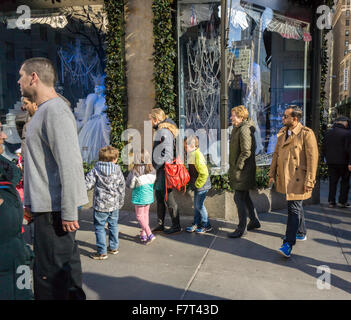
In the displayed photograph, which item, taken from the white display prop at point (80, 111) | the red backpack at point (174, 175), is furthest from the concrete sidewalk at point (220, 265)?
the white display prop at point (80, 111)

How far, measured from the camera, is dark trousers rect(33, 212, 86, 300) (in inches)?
98.6

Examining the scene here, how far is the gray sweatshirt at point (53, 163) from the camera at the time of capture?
7.97ft

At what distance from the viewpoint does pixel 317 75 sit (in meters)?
7.43

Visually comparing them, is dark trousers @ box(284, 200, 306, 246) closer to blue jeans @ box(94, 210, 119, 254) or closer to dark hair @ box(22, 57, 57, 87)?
blue jeans @ box(94, 210, 119, 254)

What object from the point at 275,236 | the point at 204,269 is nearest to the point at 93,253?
the point at 204,269

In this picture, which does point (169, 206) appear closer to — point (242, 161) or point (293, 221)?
point (242, 161)

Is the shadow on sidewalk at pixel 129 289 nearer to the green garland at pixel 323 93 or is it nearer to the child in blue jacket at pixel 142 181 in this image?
the child in blue jacket at pixel 142 181

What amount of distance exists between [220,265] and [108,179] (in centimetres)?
171

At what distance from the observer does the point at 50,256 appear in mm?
2506

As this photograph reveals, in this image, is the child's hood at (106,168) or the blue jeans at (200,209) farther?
the blue jeans at (200,209)

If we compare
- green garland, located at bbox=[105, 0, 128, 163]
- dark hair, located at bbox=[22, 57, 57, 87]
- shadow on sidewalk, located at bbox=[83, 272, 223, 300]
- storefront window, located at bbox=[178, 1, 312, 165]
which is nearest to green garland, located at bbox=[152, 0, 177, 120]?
storefront window, located at bbox=[178, 1, 312, 165]

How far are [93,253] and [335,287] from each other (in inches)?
113

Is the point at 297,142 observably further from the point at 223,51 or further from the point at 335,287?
the point at 223,51

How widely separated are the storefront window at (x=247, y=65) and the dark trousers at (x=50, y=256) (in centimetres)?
497
